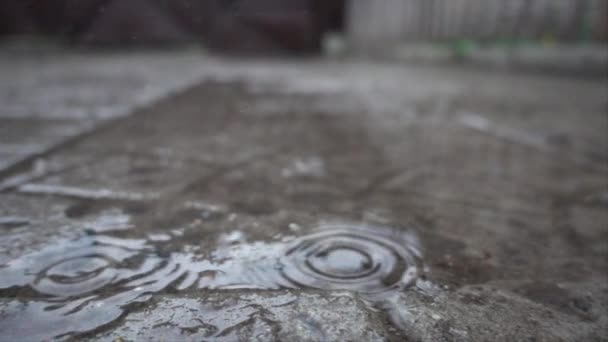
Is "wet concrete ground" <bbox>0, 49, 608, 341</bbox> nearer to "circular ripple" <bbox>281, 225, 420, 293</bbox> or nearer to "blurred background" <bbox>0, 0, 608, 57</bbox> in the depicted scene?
"circular ripple" <bbox>281, 225, 420, 293</bbox>

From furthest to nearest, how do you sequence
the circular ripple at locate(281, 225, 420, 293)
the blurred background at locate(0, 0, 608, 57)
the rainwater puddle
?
the blurred background at locate(0, 0, 608, 57), the circular ripple at locate(281, 225, 420, 293), the rainwater puddle

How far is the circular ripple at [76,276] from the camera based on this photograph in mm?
1055

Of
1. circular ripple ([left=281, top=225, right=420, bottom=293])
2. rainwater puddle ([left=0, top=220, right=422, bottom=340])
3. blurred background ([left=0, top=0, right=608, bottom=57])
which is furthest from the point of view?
blurred background ([left=0, top=0, right=608, bottom=57])

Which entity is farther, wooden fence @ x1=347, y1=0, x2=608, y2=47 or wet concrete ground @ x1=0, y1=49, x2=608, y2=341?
wooden fence @ x1=347, y1=0, x2=608, y2=47

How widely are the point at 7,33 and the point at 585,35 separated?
7.03 m

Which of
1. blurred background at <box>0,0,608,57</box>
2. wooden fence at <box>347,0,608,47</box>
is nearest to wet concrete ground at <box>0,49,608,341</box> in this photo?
wooden fence at <box>347,0,608,47</box>

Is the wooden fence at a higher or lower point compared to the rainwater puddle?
higher

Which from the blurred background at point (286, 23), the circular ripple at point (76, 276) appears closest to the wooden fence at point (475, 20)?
the blurred background at point (286, 23)

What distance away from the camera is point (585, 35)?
447 centimetres

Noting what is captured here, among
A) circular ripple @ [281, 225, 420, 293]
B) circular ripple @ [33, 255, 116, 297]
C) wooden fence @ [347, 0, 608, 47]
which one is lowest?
circular ripple @ [281, 225, 420, 293]

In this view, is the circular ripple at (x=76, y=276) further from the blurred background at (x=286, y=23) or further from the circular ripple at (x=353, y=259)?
the blurred background at (x=286, y=23)

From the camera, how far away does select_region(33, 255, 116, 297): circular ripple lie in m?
1.05

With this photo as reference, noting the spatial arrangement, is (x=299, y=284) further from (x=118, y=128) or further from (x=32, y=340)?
(x=118, y=128)

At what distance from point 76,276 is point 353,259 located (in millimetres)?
678
